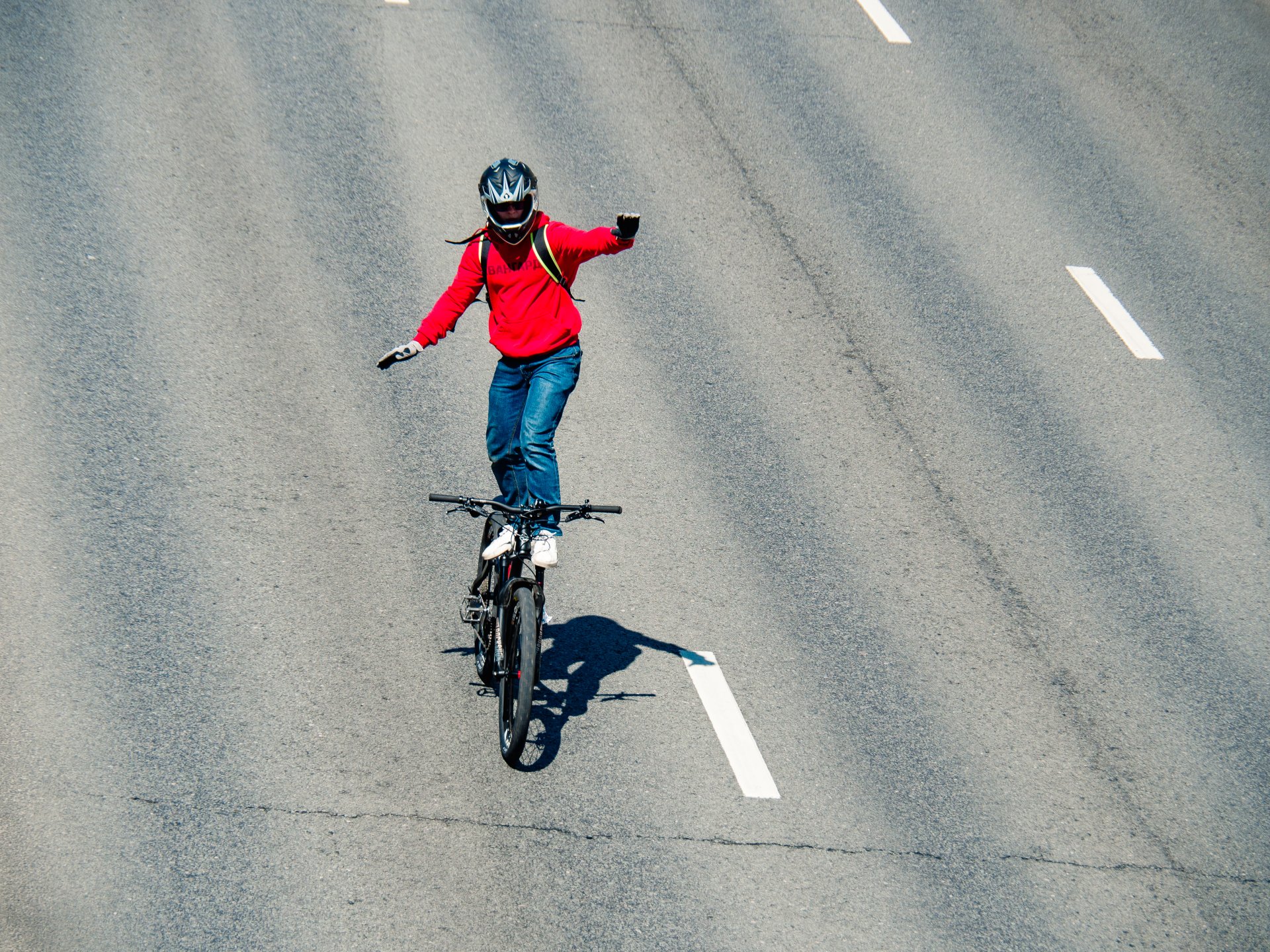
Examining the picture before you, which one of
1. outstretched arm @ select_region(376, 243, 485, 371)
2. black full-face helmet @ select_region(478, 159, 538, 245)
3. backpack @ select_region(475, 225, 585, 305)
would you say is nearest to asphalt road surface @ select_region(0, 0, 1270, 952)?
outstretched arm @ select_region(376, 243, 485, 371)

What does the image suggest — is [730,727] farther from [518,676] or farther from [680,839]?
[518,676]

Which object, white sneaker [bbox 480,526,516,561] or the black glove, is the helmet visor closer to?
the black glove

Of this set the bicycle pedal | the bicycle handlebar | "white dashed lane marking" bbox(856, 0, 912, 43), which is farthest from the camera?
"white dashed lane marking" bbox(856, 0, 912, 43)

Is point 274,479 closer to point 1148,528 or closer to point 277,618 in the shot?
point 277,618

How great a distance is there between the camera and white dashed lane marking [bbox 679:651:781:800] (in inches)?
256

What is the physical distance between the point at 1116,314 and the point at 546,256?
5929 mm

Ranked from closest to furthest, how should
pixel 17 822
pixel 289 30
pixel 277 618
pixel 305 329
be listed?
pixel 17 822
pixel 277 618
pixel 305 329
pixel 289 30

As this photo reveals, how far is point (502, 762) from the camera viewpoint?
6.49 metres

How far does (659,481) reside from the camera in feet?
28.2

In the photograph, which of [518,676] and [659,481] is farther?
[659,481]

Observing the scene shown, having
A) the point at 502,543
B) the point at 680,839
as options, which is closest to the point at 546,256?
the point at 502,543

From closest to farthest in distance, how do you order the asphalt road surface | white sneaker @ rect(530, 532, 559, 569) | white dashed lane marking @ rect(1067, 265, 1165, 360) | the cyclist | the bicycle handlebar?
the asphalt road surface, the bicycle handlebar, white sneaker @ rect(530, 532, 559, 569), the cyclist, white dashed lane marking @ rect(1067, 265, 1165, 360)

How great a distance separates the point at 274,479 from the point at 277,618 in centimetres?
130

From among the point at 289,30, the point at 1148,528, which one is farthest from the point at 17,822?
the point at 289,30
